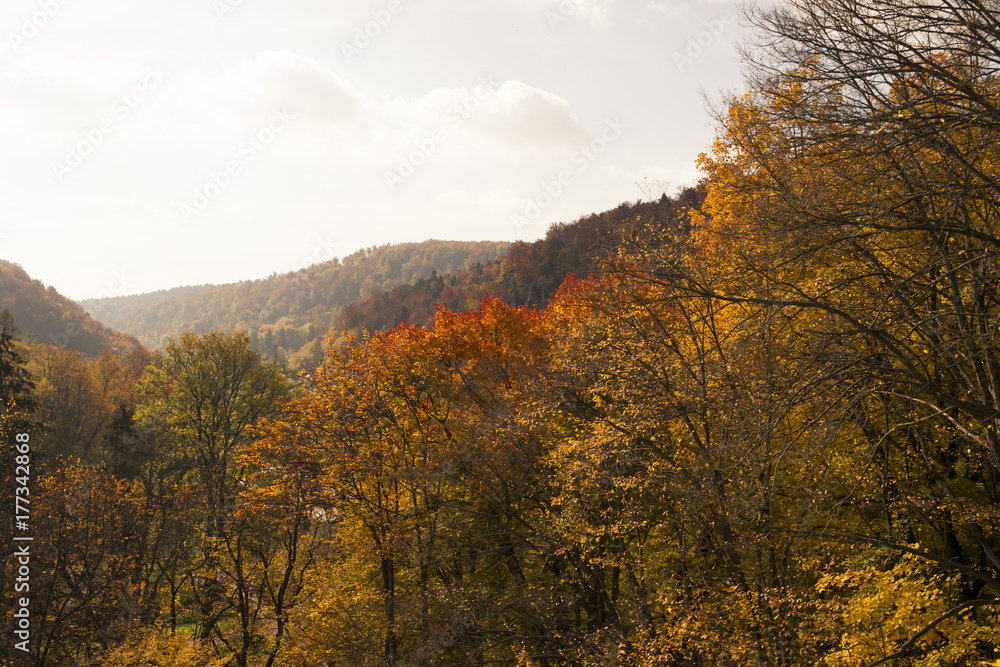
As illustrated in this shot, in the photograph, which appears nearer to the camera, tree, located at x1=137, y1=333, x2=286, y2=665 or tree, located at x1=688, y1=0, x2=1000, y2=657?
tree, located at x1=688, y1=0, x2=1000, y2=657

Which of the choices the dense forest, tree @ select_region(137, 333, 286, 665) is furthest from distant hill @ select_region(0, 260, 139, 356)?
the dense forest

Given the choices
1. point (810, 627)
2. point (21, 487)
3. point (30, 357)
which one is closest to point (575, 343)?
point (810, 627)

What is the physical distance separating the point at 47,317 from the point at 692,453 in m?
111

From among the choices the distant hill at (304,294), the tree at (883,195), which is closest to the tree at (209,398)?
the tree at (883,195)

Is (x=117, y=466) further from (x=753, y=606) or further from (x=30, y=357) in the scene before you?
(x=753, y=606)

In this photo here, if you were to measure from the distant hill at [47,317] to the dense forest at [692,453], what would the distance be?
3039 inches

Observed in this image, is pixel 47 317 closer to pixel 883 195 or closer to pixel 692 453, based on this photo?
pixel 692 453

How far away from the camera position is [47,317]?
92625 millimetres

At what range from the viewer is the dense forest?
230 inches

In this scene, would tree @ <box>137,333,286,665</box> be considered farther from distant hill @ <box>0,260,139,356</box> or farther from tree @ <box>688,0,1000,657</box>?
distant hill @ <box>0,260,139,356</box>

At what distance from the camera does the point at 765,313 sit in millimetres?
6789

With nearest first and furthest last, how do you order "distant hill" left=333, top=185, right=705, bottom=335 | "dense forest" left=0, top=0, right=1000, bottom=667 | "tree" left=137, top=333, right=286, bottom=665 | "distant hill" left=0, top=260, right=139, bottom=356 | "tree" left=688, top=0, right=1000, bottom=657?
"tree" left=688, top=0, right=1000, bottom=657 < "dense forest" left=0, top=0, right=1000, bottom=667 < "tree" left=137, top=333, right=286, bottom=665 < "distant hill" left=333, top=185, right=705, bottom=335 < "distant hill" left=0, top=260, right=139, bottom=356

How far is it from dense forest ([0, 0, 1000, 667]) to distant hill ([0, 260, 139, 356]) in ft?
253

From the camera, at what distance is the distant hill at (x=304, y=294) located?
159 meters
